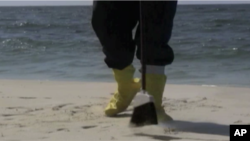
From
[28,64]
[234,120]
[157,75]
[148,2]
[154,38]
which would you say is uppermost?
[148,2]

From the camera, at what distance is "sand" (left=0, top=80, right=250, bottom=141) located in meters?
2.61

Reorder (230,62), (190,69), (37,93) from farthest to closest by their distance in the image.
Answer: (230,62) < (190,69) < (37,93)

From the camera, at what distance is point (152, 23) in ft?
9.34

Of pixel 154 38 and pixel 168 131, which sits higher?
pixel 154 38

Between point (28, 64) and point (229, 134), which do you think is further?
point (28, 64)

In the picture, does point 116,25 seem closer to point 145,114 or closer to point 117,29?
point 117,29

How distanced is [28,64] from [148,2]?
4806 millimetres

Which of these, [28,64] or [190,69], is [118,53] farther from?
[28,64]

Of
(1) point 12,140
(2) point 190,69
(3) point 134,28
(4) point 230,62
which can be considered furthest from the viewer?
(4) point 230,62

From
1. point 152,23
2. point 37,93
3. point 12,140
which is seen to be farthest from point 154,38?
point 37,93

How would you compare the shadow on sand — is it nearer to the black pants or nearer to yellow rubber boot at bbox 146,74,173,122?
yellow rubber boot at bbox 146,74,173,122

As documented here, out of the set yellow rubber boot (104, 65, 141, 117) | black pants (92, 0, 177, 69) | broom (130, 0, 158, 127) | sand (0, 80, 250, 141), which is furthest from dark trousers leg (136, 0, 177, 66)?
sand (0, 80, 250, 141)

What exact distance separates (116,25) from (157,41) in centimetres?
25

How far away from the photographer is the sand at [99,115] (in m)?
2.61
